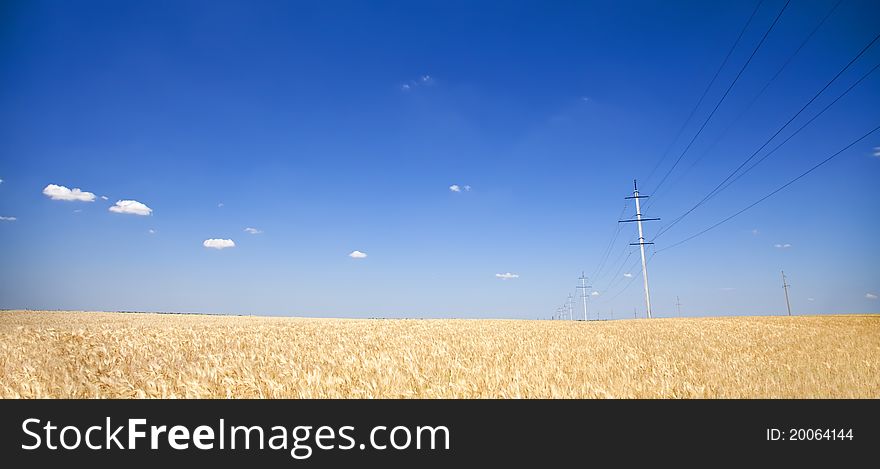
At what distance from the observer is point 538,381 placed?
5516mm
